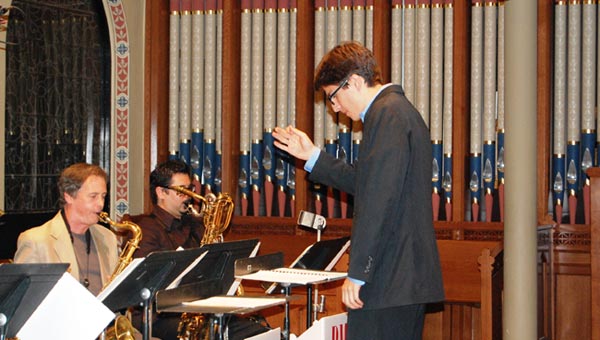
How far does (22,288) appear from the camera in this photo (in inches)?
125

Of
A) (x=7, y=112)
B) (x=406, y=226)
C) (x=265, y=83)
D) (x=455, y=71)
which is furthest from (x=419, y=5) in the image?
(x=406, y=226)

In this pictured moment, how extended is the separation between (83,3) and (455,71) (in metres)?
3.02

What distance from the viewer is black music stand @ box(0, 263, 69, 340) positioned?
3135mm

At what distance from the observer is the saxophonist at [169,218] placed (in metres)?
5.51

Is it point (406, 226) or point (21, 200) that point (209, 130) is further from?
point (406, 226)

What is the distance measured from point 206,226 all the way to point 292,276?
1568 millimetres

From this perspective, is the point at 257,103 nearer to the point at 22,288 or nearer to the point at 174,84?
the point at 174,84

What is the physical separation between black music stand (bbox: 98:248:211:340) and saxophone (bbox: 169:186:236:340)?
1312 mm

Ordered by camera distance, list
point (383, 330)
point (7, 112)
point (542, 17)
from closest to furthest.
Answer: point (383, 330) < point (7, 112) < point (542, 17)

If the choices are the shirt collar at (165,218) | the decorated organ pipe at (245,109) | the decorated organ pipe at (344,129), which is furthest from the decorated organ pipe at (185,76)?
the shirt collar at (165,218)

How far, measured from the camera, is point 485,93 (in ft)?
23.6

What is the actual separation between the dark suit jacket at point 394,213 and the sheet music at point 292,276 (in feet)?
2.59

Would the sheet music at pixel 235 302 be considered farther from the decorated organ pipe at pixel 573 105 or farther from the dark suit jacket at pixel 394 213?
the decorated organ pipe at pixel 573 105

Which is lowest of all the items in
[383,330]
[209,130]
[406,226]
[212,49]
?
[383,330]
